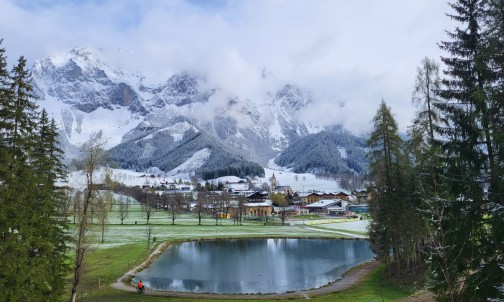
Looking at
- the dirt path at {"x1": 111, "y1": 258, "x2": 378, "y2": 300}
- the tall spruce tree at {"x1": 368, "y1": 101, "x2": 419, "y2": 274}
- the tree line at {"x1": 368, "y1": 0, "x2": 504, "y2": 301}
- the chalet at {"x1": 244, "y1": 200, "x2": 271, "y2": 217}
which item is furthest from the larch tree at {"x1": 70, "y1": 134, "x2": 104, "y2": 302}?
the chalet at {"x1": 244, "y1": 200, "x2": 271, "y2": 217}

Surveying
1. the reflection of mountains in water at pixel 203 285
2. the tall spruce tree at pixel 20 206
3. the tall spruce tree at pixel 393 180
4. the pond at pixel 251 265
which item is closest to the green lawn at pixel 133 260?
the pond at pixel 251 265

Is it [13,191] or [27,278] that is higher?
[13,191]

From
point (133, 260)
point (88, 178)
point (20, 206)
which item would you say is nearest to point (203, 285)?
point (133, 260)

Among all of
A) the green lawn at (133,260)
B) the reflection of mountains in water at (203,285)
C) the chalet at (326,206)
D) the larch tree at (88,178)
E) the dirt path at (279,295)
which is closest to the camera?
the larch tree at (88,178)

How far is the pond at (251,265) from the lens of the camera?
44.2 m

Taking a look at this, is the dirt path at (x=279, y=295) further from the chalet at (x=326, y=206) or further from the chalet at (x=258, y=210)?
the chalet at (x=326, y=206)

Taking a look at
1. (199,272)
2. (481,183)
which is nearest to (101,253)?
(199,272)

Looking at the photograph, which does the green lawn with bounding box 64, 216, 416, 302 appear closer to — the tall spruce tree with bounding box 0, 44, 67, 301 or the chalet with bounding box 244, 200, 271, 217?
the tall spruce tree with bounding box 0, 44, 67, 301

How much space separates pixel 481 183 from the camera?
17.6 m

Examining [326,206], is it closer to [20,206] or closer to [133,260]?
[133,260]

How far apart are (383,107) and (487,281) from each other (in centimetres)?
2090

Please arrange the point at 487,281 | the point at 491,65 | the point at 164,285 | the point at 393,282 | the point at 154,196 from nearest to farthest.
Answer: the point at 487,281, the point at 491,65, the point at 393,282, the point at 164,285, the point at 154,196

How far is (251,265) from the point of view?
2285 inches

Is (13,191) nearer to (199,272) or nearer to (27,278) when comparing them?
(27,278)
